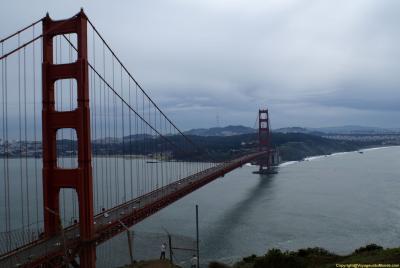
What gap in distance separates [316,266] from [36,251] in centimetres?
384

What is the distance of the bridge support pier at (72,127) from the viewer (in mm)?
6672

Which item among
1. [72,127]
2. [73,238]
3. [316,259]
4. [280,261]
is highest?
[72,127]

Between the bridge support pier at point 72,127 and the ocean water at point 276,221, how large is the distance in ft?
5.95

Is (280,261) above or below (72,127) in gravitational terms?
below

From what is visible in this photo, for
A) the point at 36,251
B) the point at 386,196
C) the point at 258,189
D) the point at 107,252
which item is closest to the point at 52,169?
the point at 36,251

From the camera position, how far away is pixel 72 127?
682 cm

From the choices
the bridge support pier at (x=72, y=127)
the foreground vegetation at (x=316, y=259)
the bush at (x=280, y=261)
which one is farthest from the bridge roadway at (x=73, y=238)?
the bush at (x=280, y=261)

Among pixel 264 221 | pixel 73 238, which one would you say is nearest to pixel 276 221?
pixel 264 221

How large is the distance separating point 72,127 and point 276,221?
8725 mm

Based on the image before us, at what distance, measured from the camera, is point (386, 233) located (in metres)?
11.7

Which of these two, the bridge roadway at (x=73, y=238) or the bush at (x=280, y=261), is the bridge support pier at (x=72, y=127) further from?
the bush at (x=280, y=261)

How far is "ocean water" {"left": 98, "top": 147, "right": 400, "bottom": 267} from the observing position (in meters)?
10.6

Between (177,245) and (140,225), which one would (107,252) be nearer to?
(177,245)

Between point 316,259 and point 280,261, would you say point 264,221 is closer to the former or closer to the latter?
point 316,259
